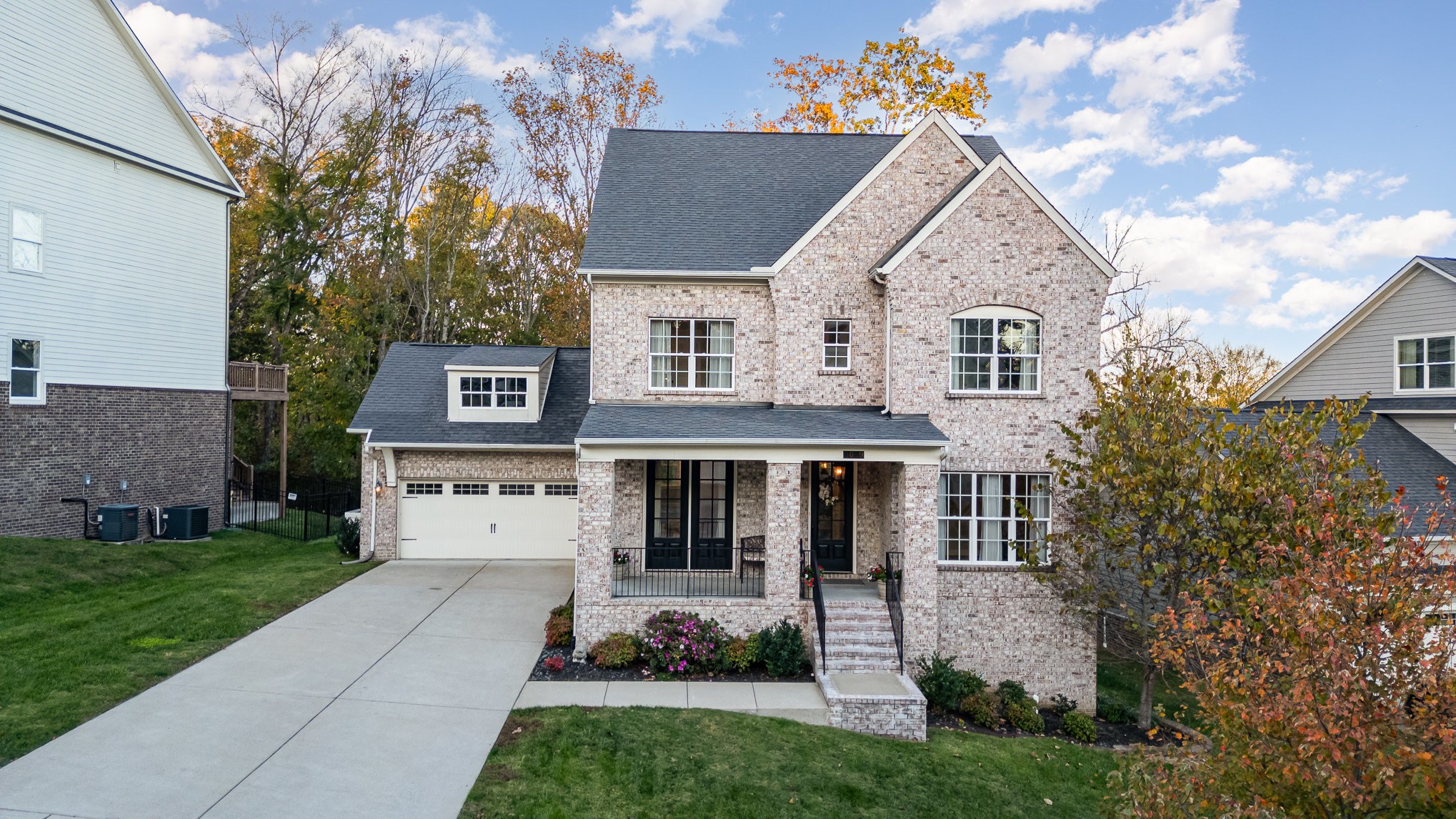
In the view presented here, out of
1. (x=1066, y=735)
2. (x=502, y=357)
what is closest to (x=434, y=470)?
(x=502, y=357)

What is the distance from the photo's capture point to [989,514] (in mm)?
13734

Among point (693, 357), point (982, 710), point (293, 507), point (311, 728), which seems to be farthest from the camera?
point (293, 507)

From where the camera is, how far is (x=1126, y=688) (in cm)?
1520

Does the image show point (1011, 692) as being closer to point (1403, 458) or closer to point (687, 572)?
point (687, 572)

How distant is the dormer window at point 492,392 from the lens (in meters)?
19.3

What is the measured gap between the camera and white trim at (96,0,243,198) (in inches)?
744

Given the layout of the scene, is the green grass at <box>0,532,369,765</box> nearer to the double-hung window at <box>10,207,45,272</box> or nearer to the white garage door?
the white garage door

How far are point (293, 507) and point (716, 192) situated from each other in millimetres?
17039

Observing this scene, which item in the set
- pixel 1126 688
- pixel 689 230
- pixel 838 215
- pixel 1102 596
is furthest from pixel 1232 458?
pixel 689 230

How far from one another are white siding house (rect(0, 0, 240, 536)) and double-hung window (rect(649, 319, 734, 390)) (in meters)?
13.8

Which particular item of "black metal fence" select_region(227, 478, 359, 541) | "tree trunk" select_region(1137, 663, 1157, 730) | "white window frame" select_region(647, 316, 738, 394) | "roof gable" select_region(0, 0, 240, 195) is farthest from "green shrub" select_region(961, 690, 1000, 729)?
"roof gable" select_region(0, 0, 240, 195)

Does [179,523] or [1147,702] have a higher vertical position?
[179,523]

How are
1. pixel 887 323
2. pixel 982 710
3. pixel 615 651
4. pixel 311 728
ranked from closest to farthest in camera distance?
pixel 311 728, pixel 982 710, pixel 615 651, pixel 887 323

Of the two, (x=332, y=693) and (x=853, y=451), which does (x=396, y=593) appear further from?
(x=853, y=451)
